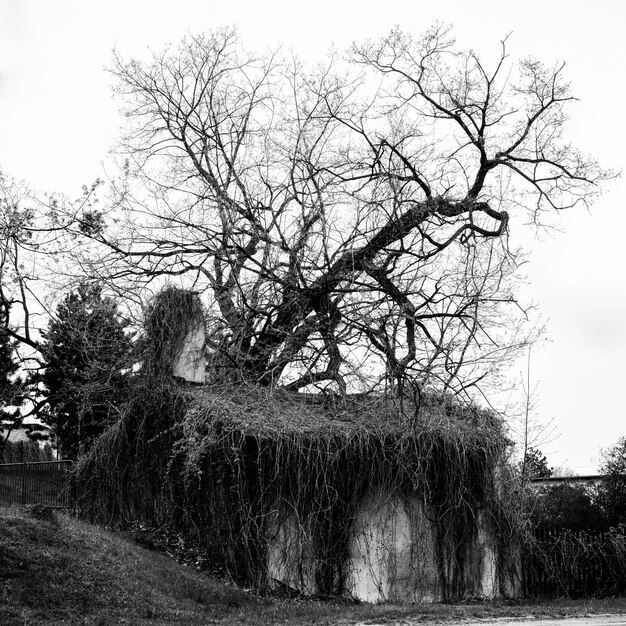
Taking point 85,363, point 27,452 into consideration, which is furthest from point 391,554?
point 27,452

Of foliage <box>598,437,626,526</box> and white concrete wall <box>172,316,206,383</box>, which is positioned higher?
white concrete wall <box>172,316,206,383</box>

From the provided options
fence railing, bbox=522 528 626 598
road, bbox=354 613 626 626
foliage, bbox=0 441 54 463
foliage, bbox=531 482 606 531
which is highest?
foliage, bbox=0 441 54 463

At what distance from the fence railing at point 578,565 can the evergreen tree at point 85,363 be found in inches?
447

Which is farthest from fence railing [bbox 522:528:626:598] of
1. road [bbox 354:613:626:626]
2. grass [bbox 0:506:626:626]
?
road [bbox 354:613:626:626]

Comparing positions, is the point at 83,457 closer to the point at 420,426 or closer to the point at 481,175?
the point at 420,426

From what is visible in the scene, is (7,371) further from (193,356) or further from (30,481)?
(193,356)

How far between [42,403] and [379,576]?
21.4 meters

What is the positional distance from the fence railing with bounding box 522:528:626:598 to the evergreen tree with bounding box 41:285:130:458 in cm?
1135

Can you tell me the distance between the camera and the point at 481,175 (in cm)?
2573

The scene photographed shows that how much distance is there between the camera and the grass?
14.2m

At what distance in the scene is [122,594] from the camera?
49.5 feet

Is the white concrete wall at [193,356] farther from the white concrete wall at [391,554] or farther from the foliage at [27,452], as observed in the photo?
the foliage at [27,452]

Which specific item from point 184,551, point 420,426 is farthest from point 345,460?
point 184,551

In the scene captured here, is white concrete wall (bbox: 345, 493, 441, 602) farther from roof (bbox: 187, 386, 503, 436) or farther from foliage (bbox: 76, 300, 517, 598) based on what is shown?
roof (bbox: 187, 386, 503, 436)
